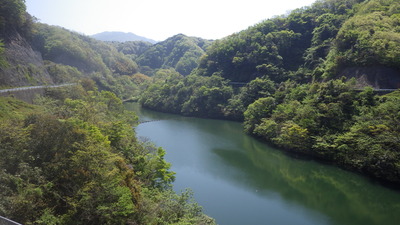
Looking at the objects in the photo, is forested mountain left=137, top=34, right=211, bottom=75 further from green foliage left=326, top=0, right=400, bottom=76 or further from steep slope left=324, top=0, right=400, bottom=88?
steep slope left=324, top=0, right=400, bottom=88

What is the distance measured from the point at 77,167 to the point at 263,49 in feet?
145

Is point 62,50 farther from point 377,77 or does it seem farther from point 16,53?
point 377,77

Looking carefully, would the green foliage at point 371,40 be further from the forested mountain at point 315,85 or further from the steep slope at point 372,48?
the forested mountain at point 315,85

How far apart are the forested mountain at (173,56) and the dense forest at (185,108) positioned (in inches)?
697

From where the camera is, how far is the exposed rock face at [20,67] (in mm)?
29211

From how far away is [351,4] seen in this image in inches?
1953

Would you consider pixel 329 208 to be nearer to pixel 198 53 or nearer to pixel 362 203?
pixel 362 203

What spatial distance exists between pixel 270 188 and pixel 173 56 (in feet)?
305

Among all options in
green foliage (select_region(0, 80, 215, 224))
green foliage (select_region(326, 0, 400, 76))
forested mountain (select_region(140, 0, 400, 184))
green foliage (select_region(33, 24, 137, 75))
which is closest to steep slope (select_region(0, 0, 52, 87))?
green foliage (select_region(33, 24, 137, 75))

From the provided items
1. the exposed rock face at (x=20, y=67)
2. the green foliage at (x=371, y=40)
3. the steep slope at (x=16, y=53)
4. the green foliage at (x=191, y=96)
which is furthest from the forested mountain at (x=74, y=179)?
the green foliage at (x=191, y=96)

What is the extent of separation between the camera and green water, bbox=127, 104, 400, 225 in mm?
17281

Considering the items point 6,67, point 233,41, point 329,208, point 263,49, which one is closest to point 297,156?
point 329,208

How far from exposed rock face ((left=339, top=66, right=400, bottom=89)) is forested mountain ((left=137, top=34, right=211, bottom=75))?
219ft

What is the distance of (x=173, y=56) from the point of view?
109 m
